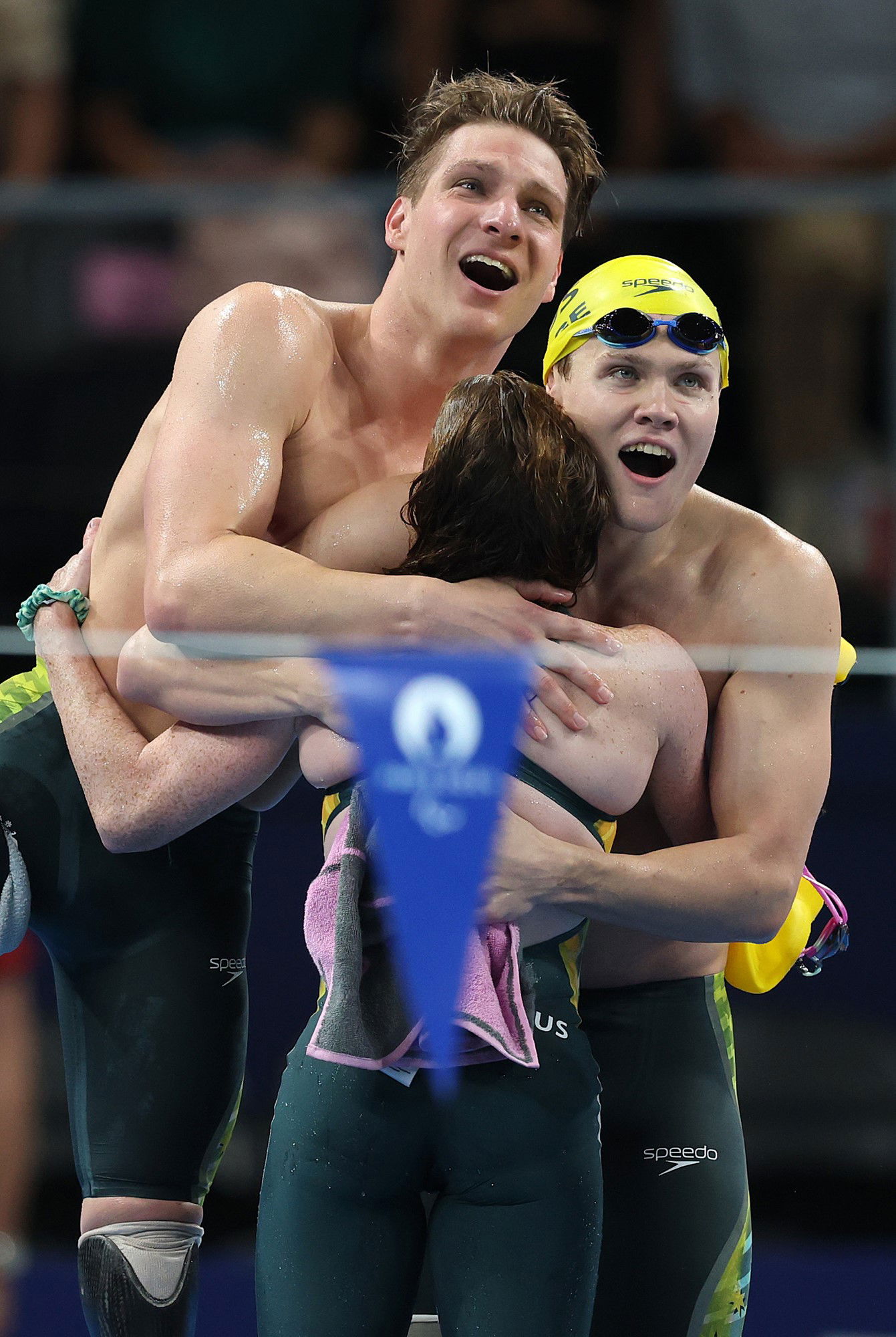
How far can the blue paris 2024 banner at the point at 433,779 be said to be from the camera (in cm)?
140

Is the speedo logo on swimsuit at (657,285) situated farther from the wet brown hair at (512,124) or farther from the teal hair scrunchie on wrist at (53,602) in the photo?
the teal hair scrunchie on wrist at (53,602)

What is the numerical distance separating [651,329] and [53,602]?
2.42ft

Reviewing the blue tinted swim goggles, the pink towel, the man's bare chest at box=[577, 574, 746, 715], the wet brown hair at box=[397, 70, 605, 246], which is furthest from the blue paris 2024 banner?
the wet brown hair at box=[397, 70, 605, 246]

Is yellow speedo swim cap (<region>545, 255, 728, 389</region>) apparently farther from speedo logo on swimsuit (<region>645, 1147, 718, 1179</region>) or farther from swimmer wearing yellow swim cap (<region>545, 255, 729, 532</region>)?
speedo logo on swimsuit (<region>645, 1147, 718, 1179</region>)

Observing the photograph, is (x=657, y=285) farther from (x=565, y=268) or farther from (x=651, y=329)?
(x=565, y=268)

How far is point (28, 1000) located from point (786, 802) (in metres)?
1.25

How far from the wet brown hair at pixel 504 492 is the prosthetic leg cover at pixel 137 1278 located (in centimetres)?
79

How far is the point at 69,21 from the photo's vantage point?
3617 millimetres

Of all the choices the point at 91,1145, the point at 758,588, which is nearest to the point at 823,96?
the point at 758,588

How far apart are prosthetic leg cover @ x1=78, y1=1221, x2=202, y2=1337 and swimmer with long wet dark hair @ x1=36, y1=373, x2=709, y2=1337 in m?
0.38

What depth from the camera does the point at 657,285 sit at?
159 cm

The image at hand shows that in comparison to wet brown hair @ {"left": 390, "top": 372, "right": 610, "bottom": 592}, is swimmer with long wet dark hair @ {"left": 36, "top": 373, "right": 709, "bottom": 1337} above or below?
below

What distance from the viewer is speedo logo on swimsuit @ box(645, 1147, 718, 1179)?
65.7 inches

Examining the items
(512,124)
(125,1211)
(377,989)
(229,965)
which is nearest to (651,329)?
(512,124)
